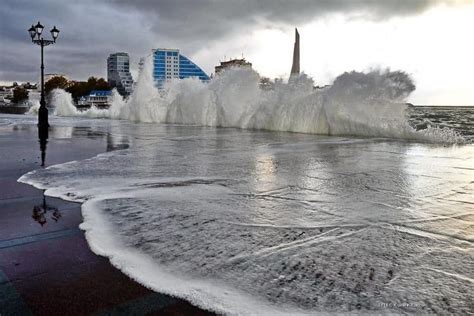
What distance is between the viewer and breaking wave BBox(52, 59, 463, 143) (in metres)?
16.9

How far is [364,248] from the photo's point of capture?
316cm

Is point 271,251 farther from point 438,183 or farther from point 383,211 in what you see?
point 438,183

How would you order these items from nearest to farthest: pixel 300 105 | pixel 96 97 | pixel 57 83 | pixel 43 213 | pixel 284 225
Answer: pixel 284 225 < pixel 43 213 < pixel 300 105 < pixel 96 97 < pixel 57 83

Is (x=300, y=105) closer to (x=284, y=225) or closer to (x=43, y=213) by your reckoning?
(x=284, y=225)

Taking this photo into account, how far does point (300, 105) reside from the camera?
66.2ft

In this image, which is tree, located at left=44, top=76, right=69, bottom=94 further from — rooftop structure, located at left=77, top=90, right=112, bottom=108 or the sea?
the sea

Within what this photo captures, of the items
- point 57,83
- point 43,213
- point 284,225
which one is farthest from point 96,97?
point 284,225

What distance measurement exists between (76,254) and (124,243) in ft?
1.26

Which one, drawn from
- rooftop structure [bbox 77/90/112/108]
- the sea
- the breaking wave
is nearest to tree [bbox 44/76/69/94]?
rooftop structure [bbox 77/90/112/108]

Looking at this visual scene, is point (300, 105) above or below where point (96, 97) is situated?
below

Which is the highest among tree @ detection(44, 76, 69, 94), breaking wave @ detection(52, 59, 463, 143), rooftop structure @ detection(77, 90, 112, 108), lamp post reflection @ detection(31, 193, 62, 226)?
tree @ detection(44, 76, 69, 94)

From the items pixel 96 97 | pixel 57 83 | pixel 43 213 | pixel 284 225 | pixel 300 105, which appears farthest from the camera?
pixel 57 83

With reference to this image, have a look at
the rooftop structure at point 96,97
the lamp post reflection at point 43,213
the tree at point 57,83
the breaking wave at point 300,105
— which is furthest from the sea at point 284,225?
the tree at point 57,83

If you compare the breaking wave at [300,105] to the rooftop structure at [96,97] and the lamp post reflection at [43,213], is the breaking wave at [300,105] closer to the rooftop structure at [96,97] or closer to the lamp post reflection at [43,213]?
the lamp post reflection at [43,213]
